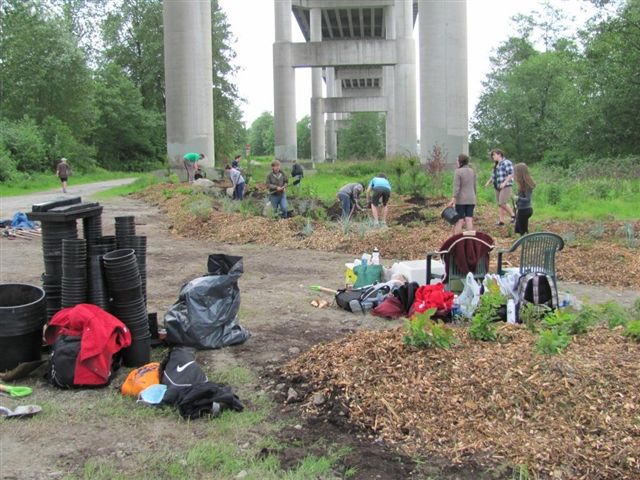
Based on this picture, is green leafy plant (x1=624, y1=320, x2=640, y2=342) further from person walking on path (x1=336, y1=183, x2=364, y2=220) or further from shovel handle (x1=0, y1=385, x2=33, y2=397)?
person walking on path (x1=336, y1=183, x2=364, y2=220)

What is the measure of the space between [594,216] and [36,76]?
112ft

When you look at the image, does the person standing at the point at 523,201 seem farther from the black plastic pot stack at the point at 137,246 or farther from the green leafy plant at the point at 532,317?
the black plastic pot stack at the point at 137,246

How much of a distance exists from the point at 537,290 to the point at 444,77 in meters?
27.0

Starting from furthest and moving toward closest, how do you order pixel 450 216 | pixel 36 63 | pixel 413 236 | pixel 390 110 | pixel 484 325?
1. pixel 390 110
2. pixel 36 63
3. pixel 413 236
4. pixel 450 216
5. pixel 484 325

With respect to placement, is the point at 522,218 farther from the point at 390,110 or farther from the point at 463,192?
the point at 390,110

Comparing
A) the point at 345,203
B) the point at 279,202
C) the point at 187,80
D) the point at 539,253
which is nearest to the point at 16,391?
the point at 539,253

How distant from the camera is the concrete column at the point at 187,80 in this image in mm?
30578

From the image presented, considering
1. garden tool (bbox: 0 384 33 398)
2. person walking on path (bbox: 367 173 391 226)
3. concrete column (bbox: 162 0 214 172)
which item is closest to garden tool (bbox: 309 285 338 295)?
garden tool (bbox: 0 384 33 398)

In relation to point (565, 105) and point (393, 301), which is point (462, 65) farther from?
point (393, 301)

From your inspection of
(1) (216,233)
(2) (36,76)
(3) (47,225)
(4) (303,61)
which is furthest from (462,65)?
(3) (47,225)

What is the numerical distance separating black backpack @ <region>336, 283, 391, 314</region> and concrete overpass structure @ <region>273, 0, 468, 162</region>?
2432cm

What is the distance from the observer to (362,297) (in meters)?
7.79

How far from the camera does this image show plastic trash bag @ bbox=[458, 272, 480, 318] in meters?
6.66

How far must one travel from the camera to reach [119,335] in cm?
547
